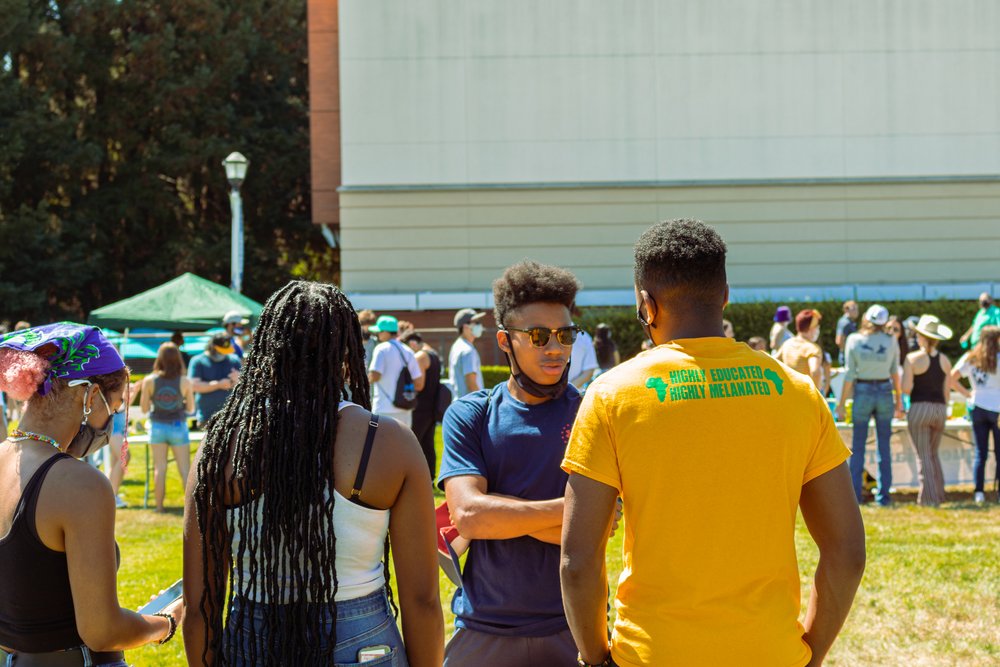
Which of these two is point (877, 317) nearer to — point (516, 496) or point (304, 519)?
point (516, 496)

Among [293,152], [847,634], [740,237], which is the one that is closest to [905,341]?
[740,237]

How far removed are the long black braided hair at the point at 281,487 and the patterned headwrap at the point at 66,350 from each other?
43cm

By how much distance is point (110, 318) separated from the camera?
17891 millimetres

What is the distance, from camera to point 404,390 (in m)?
11.3

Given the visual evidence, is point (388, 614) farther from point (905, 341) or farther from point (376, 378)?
point (905, 341)

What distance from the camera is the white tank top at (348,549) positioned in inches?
109

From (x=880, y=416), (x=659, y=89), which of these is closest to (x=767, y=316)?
(x=659, y=89)

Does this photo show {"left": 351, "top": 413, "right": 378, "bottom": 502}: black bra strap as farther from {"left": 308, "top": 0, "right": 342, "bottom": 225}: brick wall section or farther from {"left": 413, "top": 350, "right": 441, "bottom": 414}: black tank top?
{"left": 308, "top": 0, "right": 342, "bottom": 225}: brick wall section

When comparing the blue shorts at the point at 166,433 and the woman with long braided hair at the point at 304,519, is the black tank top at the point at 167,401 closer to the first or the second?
the blue shorts at the point at 166,433

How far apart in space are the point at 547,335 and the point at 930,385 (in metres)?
8.55

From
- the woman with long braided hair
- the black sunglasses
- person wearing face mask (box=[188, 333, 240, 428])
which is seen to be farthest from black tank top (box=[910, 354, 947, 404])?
the woman with long braided hair

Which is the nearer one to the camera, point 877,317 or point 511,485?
point 511,485

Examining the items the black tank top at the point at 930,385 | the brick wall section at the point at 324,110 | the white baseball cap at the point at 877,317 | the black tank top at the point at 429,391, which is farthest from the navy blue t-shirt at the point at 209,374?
the brick wall section at the point at 324,110

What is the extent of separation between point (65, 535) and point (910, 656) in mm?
5032
